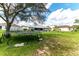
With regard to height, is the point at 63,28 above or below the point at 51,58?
above

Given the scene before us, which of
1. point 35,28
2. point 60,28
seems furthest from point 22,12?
point 60,28

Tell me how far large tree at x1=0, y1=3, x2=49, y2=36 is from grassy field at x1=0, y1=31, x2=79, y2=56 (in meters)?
0.12

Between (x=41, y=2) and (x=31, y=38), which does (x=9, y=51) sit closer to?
(x=31, y=38)

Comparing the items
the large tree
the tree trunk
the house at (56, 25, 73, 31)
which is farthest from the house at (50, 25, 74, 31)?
the tree trunk

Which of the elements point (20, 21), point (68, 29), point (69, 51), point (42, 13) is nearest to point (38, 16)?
point (42, 13)

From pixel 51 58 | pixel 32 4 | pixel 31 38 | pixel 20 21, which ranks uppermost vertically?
pixel 32 4

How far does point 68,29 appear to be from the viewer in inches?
62.4

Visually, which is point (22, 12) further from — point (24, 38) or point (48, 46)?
point (48, 46)

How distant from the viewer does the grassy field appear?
5.03 feet

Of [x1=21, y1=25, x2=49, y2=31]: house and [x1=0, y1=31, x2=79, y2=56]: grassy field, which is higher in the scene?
[x1=21, y1=25, x2=49, y2=31]: house

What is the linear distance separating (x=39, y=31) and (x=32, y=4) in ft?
0.74

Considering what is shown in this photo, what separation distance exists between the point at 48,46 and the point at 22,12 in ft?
1.14

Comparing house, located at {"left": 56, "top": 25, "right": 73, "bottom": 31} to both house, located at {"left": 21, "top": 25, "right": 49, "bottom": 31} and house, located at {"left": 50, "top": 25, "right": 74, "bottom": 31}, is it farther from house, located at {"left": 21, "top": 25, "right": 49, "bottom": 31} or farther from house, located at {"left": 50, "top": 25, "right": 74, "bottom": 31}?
house, located at {"left": 21, "top": 25, "right": 49, "bottom": 31}

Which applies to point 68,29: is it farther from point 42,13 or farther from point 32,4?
point 32,4
